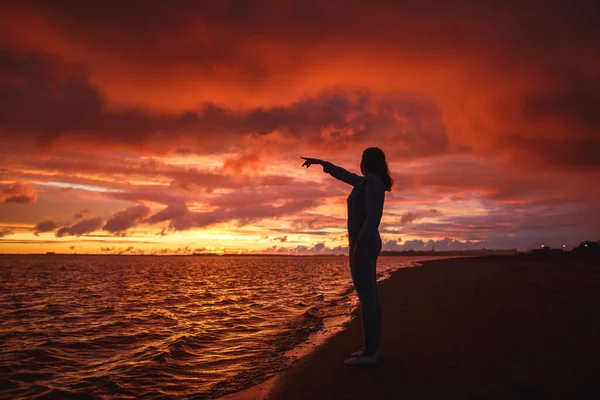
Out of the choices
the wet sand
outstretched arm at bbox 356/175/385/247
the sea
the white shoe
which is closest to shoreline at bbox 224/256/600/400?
the wet sand

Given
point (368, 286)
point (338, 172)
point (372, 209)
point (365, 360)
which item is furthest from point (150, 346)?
point (372, 209)

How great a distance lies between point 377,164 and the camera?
18.7 feet

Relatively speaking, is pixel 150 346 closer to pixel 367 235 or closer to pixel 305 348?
pixel 305 348

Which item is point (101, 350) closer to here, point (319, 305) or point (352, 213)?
point (352, 213)

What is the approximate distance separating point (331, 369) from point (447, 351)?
193 centimetres

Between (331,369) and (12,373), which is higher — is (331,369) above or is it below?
above

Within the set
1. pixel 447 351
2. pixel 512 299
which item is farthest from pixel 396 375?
pixel 512 299

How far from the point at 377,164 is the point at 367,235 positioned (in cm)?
114

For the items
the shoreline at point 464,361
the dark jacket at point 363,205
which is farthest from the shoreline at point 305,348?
the dark jacket at point 363,205

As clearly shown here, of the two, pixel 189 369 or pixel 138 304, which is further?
pixel 138 304

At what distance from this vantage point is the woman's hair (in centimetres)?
570

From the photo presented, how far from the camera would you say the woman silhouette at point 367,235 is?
17.3 feet

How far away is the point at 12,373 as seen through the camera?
22.5ft

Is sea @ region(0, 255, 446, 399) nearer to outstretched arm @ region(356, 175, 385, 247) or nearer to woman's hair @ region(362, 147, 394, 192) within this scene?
outstretched arm @ region(356, 175, 385, 247)
